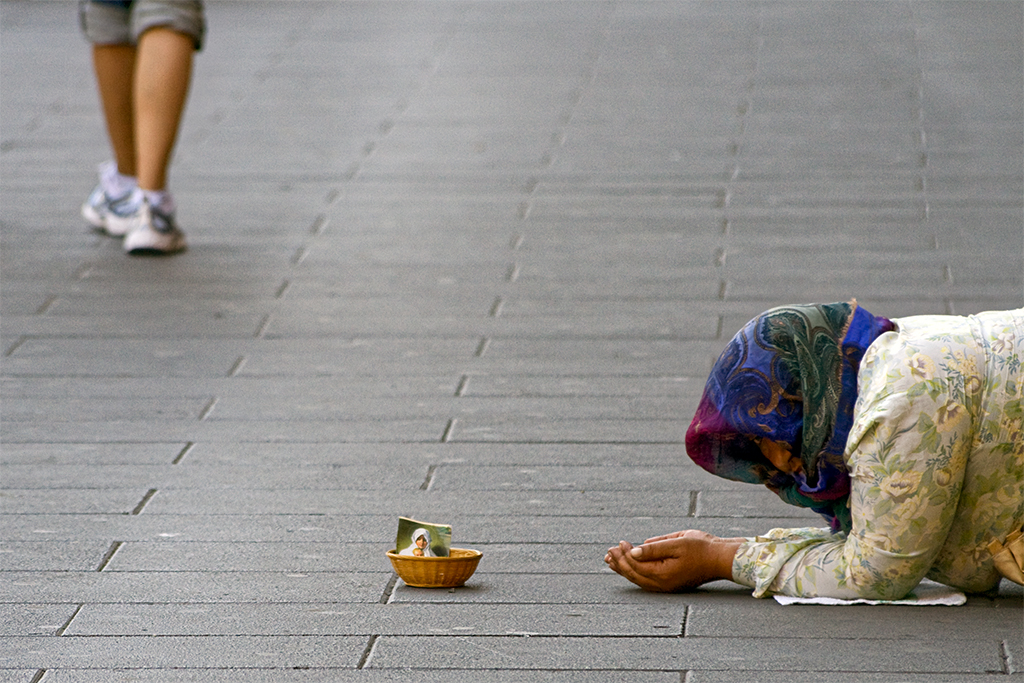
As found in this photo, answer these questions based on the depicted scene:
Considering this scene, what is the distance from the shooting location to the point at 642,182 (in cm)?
533

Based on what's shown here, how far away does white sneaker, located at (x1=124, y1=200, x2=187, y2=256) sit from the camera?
185 inches

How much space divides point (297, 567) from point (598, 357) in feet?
4.52

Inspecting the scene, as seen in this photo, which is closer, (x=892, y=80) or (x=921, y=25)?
(x=892, y=80)

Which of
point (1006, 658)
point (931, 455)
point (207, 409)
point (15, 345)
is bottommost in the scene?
point (15, 345)

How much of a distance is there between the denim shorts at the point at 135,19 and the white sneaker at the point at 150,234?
544 millimetres

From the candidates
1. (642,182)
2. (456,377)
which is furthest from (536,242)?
(456,377)

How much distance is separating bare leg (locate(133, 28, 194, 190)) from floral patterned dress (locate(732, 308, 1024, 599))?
115 inches

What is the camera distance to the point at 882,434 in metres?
2.18

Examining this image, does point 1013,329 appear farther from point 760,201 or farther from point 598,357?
point 760,201

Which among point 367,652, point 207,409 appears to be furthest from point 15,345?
point 367,652

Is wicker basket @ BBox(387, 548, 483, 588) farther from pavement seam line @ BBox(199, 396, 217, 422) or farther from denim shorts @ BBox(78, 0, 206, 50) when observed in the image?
denim shorts @ BBox(78, 0, 206, 50)

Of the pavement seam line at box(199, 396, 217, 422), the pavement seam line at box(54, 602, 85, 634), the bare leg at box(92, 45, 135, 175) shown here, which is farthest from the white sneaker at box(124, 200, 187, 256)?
the pavement seam line at box(54, 602, 85, 634)

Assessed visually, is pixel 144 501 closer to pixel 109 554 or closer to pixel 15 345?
pixel 109 554

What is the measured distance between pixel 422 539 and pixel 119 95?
2854 mm
